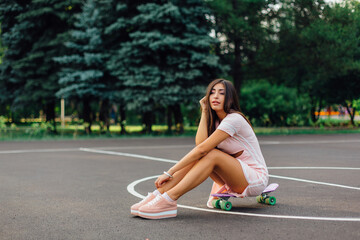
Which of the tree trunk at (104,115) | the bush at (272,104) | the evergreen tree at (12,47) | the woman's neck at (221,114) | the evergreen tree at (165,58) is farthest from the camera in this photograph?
the bush at (272,104)

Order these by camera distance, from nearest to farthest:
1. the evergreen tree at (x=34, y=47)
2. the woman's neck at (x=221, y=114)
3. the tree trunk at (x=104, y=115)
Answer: the woman's neck at (x=221, y=114) < the evergreen tree at (x=34, y=47) < the tree trunk at (x=104, y=115)

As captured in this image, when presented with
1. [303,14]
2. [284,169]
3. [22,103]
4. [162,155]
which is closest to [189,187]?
[284,169]

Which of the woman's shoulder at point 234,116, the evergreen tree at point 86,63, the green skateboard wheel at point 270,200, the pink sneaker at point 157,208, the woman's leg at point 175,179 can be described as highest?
the evergreen tree at point 86,63

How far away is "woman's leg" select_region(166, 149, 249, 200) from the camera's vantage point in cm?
530

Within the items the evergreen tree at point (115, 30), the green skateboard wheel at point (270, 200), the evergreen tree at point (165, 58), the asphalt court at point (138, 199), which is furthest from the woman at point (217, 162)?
the evergreen tree at point (115, 30)

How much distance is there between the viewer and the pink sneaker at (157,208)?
5.29 metres

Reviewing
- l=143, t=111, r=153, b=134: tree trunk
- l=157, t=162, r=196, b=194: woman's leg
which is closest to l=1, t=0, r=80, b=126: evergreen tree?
l=143, t=111, r=153, b=134: tree trunk

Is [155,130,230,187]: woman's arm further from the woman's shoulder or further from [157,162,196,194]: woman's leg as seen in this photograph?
the woman's shoulder

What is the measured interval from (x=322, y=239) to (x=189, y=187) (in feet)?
5.08

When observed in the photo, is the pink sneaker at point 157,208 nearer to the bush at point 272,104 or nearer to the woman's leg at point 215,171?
the woman's leg at point 215,171

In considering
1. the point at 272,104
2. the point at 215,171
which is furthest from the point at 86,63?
the point at 215,171

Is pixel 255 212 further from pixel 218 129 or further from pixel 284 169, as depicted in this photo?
pixel 284 169

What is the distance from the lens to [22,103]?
26.0m

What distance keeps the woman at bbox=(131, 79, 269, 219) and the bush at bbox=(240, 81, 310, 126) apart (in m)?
24.2
